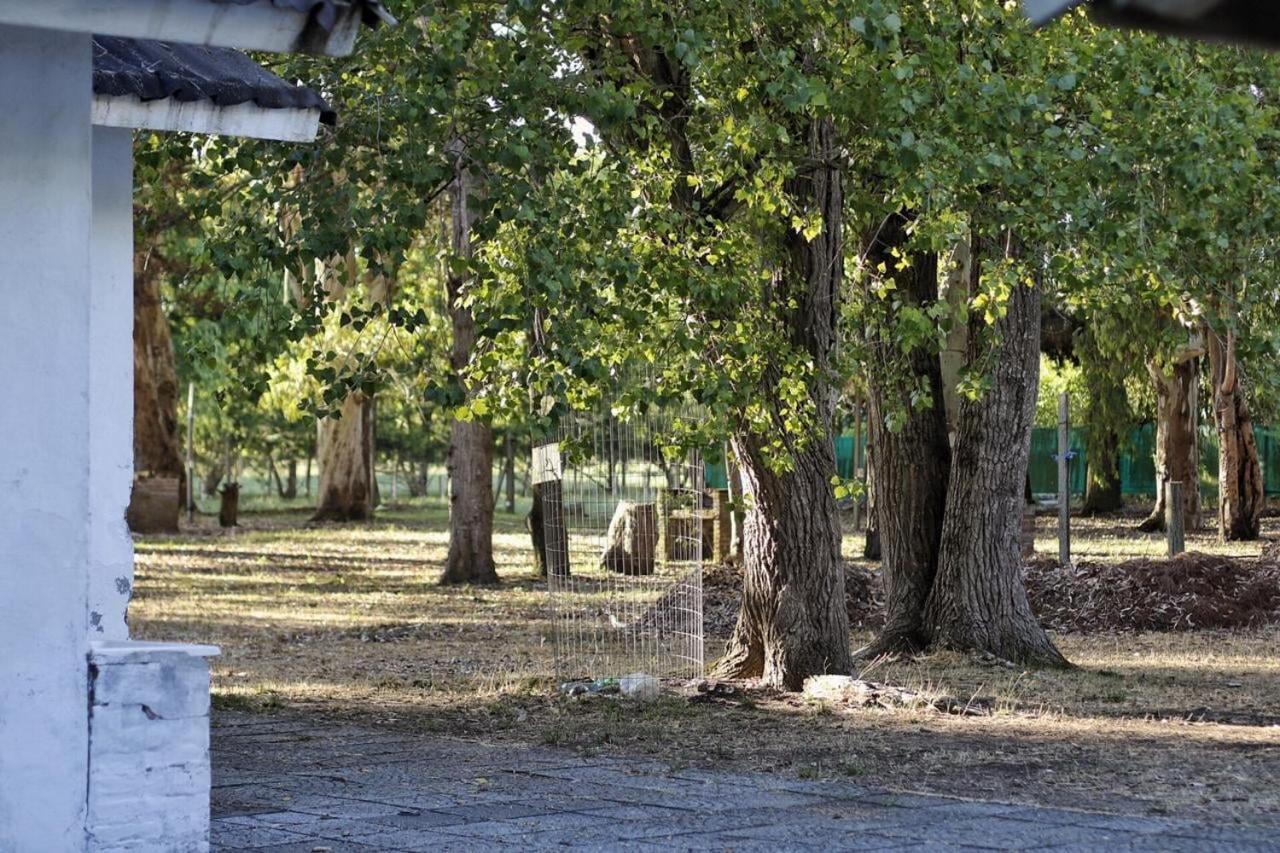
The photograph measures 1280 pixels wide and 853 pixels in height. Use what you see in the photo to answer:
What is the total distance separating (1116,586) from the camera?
18688 millimetres

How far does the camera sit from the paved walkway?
21.3 feet

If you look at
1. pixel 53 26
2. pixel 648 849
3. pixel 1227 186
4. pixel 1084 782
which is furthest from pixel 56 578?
pixel 1227 186

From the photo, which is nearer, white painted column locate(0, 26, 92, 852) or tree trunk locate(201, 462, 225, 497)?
white painted column locate(0, 26, 92, 852)

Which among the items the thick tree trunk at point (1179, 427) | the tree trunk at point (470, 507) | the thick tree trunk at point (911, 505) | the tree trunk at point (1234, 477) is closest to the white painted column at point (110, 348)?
the thick tree trunk at point (911, 505)

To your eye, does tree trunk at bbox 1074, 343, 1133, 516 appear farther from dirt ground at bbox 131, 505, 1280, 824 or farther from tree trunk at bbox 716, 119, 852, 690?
tree trunk at bbox 716, 119, 852, 690

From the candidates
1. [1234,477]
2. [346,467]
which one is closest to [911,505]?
[1234,477]

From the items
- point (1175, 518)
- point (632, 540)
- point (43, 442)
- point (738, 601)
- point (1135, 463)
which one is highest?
point (1135, 463)

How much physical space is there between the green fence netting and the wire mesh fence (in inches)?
940

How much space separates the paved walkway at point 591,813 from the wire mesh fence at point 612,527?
3.02m

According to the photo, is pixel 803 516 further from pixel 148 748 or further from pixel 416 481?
pixel 416 481

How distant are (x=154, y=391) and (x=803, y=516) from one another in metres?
23.7

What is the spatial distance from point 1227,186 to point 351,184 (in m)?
4.47

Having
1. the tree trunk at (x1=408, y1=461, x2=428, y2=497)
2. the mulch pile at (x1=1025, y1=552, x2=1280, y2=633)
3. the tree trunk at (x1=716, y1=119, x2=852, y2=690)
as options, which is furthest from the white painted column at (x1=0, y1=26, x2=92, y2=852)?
the tree trunk at (x1=408, y1=461, x2=428, y2=497)

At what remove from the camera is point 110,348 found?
7109mm
